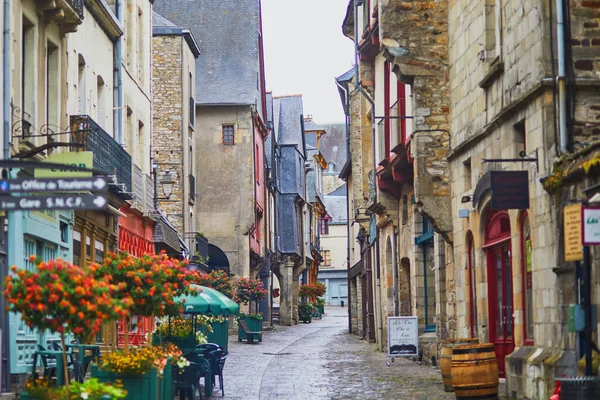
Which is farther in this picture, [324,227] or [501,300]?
[324,227]

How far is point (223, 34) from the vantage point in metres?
46.7

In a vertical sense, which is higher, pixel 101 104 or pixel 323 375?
pixel 101 104

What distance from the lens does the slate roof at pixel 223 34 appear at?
45.8 m

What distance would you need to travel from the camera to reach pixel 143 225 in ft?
96.0

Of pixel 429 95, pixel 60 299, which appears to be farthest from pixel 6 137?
pixel 429 95

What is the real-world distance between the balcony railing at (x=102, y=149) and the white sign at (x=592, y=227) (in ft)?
28.2

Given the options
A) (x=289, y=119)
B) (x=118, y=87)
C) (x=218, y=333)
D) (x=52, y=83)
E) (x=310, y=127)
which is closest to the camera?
(x=52, y=83)

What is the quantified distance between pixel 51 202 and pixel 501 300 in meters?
10.5

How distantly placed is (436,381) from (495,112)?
4.71 m

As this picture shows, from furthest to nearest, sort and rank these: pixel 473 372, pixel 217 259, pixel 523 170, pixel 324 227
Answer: pixel 324 227 → pixel 217 259 → pixel 523 170 → pixel 473 372

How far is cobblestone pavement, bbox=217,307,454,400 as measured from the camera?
57.3ft

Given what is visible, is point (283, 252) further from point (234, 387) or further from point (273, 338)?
point (234, 387)

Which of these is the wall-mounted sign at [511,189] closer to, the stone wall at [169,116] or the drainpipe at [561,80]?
the drainpipe at [561,80]

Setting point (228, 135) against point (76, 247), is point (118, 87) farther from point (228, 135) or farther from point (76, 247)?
point (228, 135)
